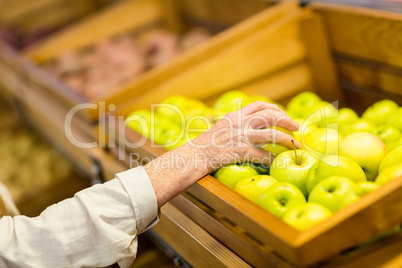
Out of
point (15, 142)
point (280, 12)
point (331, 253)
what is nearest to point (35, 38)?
point (15, 142)

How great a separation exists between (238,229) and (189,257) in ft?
1.25

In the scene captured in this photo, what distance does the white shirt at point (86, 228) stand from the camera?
1.27 meters

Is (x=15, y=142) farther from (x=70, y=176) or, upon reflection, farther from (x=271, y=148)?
(x=271, y=148)

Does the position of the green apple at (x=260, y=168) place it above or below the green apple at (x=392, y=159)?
below

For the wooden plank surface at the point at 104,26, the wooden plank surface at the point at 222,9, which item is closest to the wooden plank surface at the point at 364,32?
the wooden plank surface at the point at 222,9

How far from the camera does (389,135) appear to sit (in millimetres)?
1457

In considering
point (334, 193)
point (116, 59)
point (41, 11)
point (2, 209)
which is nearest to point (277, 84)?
point (334, 193)

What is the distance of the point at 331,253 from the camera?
101cm

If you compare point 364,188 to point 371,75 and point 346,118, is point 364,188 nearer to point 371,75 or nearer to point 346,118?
point 346,118

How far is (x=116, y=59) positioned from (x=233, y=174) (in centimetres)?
226

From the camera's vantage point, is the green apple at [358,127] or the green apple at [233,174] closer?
the green apple at [233,174]

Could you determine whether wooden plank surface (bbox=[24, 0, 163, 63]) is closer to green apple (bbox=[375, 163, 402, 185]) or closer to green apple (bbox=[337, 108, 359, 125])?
green apple (bbox=[337, 108, 359, 125])

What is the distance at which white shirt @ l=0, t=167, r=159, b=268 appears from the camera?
1271 millimetres

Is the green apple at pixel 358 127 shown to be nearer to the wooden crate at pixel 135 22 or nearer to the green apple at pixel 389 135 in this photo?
the green apple at pixel 389 135
